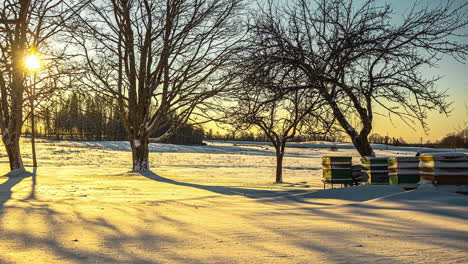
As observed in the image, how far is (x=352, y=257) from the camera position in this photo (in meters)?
3.45

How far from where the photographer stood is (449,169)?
7492mm

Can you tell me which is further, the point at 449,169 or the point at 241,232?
the point at 449,169

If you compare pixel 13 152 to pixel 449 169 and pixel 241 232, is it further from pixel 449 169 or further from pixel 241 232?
pixel 449 169

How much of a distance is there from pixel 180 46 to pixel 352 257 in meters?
15.4

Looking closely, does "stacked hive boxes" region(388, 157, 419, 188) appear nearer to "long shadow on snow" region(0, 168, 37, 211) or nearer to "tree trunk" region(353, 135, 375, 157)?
"tree trunk" region(353, 135, 375, 157)

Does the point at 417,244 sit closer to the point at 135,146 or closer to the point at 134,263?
the point at 134,263

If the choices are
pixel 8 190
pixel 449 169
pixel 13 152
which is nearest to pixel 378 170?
pixel 449 169

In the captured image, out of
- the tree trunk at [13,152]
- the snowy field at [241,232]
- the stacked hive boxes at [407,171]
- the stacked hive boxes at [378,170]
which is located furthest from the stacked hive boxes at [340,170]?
the tree trunk at [13,152]

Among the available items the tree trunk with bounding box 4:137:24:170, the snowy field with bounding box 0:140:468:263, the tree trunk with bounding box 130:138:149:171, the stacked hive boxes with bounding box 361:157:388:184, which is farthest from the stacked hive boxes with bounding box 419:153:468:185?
the tree trunk with bounding box 4:137:24:170

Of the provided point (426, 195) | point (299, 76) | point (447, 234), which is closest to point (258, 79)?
point (299, 76)

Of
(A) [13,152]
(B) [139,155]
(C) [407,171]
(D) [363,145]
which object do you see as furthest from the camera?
(B) [139,155]

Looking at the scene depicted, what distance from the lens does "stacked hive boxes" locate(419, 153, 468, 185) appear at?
24.4ft

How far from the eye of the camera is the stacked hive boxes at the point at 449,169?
7.43 metres

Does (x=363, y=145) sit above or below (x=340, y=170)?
above
